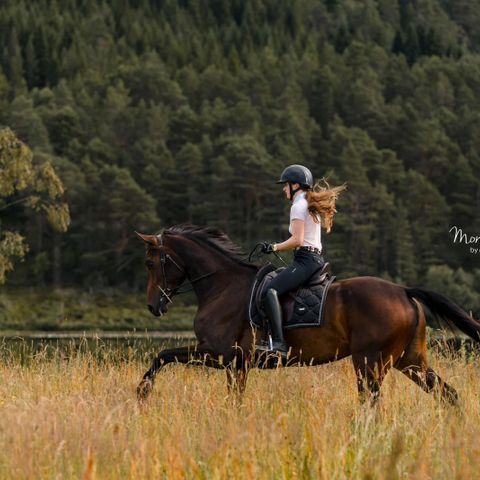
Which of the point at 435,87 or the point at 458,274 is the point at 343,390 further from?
the point at 435,87

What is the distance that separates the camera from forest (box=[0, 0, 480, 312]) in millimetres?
96000

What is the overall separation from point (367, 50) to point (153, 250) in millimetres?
150277

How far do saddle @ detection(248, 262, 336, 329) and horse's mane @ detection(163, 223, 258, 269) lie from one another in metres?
0.56

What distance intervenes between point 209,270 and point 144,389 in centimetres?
172

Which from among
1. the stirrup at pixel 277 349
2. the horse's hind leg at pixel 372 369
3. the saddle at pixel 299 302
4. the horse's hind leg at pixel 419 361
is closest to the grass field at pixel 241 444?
the horse's hind leg at pixel 372 369

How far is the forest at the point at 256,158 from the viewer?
3780 inches

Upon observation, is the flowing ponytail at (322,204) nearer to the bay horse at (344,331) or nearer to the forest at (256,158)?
the bay horse at (344,331)

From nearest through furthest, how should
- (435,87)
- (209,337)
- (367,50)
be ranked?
(209,337) < (435,87) < (367,50)

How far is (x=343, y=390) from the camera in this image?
10453mm

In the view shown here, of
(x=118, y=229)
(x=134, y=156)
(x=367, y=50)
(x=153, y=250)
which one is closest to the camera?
(x=153, y=250)

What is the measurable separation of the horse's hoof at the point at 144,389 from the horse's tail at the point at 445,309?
278 cm

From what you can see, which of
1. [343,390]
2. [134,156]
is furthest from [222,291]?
[134,156]

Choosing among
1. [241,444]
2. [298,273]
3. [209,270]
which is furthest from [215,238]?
[241,444]

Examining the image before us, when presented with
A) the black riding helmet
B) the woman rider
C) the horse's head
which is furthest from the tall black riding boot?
the horse's head
